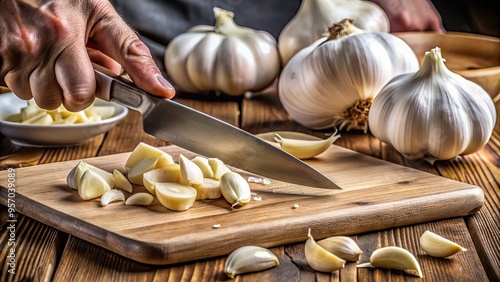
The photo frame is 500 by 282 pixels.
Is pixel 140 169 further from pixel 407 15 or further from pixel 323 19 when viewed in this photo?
pixel 407 15

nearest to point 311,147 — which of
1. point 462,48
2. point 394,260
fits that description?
point 394,260

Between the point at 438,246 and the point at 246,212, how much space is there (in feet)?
1.01

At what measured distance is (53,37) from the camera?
1.28m

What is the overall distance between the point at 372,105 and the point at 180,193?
609 millimetres

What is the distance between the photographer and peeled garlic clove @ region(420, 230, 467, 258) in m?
1.09

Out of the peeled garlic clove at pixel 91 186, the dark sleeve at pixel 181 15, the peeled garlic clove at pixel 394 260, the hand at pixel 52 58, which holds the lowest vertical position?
the dark sleeve at pixel 181 15

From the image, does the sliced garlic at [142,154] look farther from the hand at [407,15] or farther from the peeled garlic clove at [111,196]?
the hand at [407,15]

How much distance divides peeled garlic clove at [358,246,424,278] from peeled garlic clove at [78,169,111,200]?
0.46m

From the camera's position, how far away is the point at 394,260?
106cm

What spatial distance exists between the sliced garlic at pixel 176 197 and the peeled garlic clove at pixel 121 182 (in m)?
0.09

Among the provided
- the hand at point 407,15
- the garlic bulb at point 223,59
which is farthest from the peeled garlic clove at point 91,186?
the hand at point 407,15

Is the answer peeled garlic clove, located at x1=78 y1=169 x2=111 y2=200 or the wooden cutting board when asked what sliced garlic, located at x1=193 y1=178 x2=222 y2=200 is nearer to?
the wooden cutting board

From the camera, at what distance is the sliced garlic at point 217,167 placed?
1.31 meters

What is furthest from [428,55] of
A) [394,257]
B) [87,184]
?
[87,184]
